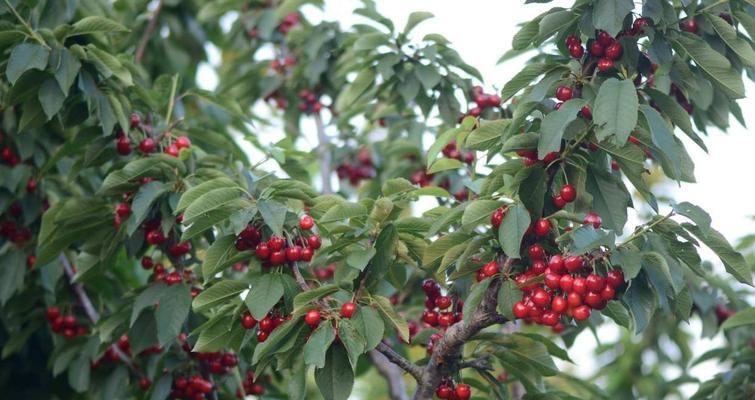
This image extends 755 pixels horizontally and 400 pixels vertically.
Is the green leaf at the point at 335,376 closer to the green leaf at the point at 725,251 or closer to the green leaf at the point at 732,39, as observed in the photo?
the green leaf at the point at 725,251

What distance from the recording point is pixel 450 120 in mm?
4395

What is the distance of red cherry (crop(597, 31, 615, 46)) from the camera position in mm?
2941

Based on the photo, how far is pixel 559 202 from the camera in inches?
114

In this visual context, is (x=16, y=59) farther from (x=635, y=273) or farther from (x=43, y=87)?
(x=635, y=273)

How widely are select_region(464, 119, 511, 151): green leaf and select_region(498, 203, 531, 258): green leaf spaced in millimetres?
277

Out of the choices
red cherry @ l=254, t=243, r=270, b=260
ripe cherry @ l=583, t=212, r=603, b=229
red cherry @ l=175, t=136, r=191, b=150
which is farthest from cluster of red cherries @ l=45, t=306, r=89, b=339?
ripe cherry @ l=583, t=212, r=603, b=229

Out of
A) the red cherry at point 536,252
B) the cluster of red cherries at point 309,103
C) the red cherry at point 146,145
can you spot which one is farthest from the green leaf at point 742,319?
the cluster of red cherries at point 309,103

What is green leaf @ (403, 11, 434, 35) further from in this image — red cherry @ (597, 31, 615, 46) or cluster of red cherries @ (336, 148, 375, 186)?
cluster of red cherries @ (336, 148, 375, 186)

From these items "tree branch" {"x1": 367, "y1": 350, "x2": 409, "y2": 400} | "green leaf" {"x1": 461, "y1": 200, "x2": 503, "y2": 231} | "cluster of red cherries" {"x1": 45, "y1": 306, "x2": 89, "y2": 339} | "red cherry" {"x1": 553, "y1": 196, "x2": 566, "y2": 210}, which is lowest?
"tree branch" {"x1": 367, "y1": 350, "x2": 409, "y2": 400}

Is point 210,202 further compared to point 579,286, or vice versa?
point 210,202

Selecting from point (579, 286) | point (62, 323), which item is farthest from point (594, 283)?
point (62, 323)

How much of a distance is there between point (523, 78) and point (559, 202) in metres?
0.42

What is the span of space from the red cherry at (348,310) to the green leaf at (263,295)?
7.6 inches

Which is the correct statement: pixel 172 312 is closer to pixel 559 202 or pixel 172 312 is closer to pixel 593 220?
pixel 559 202
